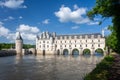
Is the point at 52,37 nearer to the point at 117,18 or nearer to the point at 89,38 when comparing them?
the point at 89,38

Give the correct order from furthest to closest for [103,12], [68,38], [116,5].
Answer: [68,38]
[103,12]
[116,5]

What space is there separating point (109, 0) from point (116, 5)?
2.45ft

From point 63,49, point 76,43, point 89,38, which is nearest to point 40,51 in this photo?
point 63,49

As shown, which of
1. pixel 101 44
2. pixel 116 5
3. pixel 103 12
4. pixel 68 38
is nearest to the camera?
pixel 116 5

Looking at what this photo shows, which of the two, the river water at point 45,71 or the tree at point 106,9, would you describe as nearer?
the tree at point 106,9

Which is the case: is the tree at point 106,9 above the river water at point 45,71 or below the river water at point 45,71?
above

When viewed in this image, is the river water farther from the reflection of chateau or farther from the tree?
the reflection of chateau

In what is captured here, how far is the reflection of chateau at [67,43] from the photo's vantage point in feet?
348

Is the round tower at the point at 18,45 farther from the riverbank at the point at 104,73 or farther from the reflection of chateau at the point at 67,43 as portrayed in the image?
the riverbank at the point at 104,73

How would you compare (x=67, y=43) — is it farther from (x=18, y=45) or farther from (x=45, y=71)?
(x=45, y=71)

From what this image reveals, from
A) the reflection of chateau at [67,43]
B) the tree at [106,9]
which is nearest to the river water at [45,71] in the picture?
the tree at [106,9]

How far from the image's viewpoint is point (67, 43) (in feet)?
367

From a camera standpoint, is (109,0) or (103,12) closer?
(109,0)

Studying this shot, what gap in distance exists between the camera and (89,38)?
107125 mm
